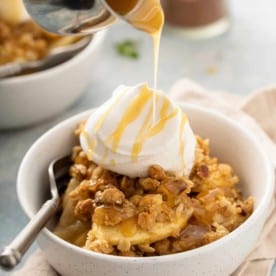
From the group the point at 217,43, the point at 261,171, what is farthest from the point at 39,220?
the point at 217,43

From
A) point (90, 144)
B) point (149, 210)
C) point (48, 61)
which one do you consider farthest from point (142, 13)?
point (48, 61)

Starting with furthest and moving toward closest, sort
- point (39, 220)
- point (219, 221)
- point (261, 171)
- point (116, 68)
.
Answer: point (116, 68) → point (261, 171) → point (219, 221) → point (39, 220)

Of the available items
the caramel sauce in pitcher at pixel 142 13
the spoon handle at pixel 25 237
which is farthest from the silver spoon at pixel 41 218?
the caramel sauce in pitcher at pixel 142 13

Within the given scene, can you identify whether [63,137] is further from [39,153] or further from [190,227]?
[190,227]

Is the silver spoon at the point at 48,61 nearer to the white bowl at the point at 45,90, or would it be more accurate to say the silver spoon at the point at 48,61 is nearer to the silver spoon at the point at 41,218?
the white bowl at the point at 45,90

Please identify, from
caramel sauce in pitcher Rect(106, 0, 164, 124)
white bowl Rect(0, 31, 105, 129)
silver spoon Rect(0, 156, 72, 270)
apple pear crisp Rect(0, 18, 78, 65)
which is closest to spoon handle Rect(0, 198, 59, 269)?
silver spoon Rect(0, 156, 72, 270)

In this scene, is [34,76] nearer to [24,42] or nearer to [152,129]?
[24,42]

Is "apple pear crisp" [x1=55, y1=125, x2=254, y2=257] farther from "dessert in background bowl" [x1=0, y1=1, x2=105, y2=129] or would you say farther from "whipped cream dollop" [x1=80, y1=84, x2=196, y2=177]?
"dessert in background bowl" [x1=0, y1=1, x2=105, y2=129]
